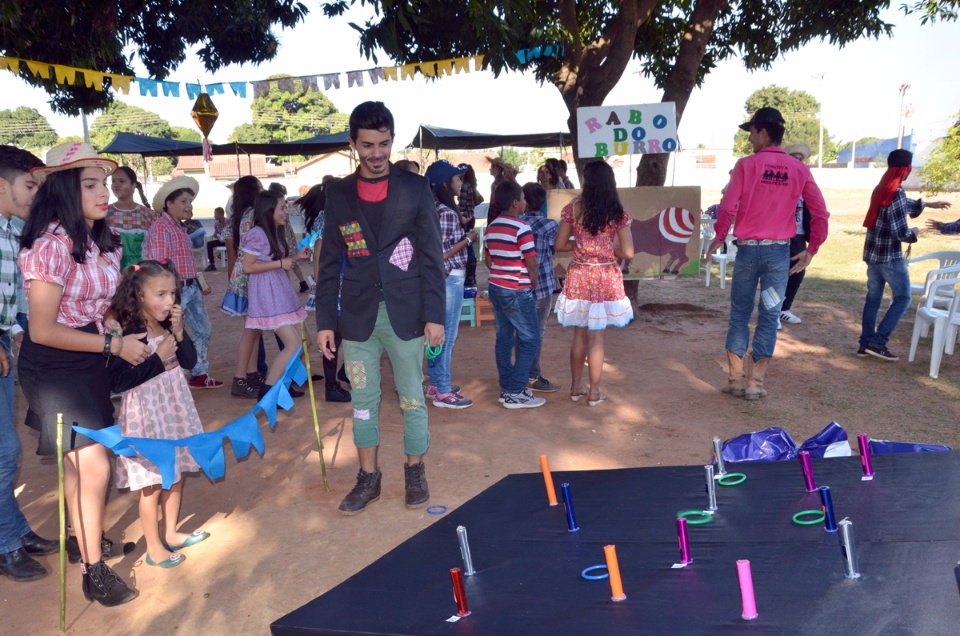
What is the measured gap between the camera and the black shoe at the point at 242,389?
6430 millimetres

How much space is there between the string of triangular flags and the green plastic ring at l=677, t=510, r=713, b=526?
250 inches

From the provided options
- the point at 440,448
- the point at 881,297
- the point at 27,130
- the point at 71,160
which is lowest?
the point at 440,448

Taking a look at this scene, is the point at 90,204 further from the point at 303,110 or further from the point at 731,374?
the point at 303,110

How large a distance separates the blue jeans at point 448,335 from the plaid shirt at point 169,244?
7.04 feet

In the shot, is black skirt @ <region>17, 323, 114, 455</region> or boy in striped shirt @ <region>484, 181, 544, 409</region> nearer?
black skirt @ <region>17, 323, 114, 455</region>

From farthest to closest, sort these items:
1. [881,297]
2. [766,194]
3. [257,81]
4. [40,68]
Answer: [257,81] < [40,68] < [881,297] < [766,194]

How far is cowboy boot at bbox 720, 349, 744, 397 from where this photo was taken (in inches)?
244

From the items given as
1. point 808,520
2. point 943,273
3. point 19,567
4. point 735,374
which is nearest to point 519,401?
point 735,374

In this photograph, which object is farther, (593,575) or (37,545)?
(37,545)

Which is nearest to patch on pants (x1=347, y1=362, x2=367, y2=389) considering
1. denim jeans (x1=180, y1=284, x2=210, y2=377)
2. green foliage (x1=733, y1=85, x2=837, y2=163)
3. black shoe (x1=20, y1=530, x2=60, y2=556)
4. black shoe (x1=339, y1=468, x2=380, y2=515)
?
black shoe (x1=339, y1=468, x2=380, y2=515)

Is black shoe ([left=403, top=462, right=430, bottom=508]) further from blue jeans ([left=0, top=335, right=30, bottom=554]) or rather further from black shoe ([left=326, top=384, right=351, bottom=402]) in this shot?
black shoe ([left=326, top=384, right=351, bottom=402])

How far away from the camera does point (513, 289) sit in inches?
228

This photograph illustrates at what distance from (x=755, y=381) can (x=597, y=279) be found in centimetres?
155

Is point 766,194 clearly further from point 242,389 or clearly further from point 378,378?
point 242,389
